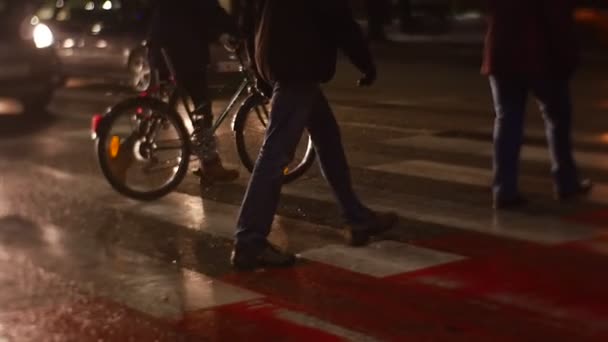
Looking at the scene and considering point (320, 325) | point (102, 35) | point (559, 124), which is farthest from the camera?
point (102, 35)

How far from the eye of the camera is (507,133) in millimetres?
8008

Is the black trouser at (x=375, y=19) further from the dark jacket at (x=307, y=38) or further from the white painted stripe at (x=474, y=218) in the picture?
the dark jacket at (x=307, y=38)

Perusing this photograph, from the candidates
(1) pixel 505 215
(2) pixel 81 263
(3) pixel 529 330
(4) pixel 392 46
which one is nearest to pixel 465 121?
(1) pixel 505 215

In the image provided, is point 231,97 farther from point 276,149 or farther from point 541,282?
point 541,282

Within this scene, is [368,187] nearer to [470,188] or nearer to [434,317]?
[470,188]

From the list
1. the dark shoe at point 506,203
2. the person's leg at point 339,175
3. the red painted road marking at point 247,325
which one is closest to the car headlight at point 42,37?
the dark shoe at point 506,203

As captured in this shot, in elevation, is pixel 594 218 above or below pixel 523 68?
below


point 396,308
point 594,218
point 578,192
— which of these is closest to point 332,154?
point 396,308

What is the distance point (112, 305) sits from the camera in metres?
6.04

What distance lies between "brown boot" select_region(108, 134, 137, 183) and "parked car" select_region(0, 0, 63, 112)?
654 cm

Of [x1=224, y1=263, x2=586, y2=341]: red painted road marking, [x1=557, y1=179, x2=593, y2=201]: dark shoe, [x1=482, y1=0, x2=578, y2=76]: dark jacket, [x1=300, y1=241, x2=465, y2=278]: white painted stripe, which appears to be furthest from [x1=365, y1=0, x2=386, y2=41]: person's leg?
[x1=224, y1=263, x2=586, y2=341]: red painted road marking

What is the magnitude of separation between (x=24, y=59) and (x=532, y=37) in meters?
8.93

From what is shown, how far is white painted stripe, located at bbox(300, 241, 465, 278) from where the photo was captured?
656 cm

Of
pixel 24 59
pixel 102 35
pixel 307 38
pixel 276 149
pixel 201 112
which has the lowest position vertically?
pixel 102 35
